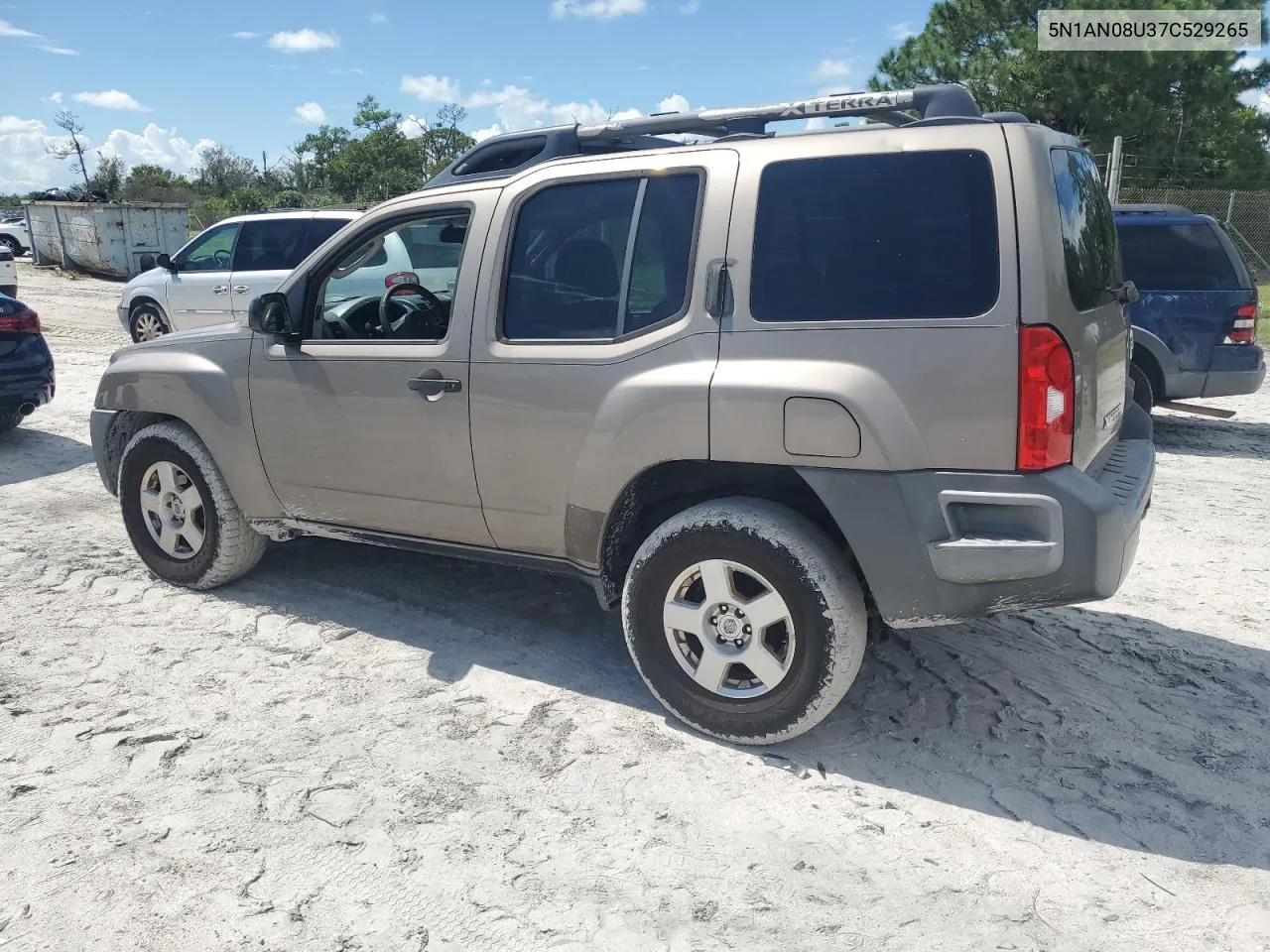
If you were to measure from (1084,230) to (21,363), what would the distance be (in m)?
7.78

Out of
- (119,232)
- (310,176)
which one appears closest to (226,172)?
(310,176)

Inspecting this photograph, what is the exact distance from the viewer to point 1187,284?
7.91 metres

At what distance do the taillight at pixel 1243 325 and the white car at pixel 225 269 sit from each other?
843 cm

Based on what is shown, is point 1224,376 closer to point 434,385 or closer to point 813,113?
point 813,113

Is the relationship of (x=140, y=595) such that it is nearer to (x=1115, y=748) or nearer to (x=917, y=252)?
(x=917, y=252)

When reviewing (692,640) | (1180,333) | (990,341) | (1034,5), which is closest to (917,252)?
(990,341)

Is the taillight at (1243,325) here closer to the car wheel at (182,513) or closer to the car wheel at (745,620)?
the car wheel at (745,620)

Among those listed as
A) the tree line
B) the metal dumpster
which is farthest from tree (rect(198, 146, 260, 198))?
the metal dumpster

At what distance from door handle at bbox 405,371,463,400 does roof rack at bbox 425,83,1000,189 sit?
0.82m

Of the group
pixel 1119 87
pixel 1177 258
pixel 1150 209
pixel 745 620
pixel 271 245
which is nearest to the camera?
pixel 745 620

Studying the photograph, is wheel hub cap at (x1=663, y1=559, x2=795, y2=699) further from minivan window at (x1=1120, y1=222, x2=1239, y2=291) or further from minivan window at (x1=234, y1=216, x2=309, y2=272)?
minivan window at (x1=234, y1=216, x2=309, y2=272)

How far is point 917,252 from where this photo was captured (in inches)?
116

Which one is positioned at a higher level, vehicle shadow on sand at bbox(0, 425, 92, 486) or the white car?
the white car

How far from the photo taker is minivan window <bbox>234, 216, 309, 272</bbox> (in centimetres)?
1119
